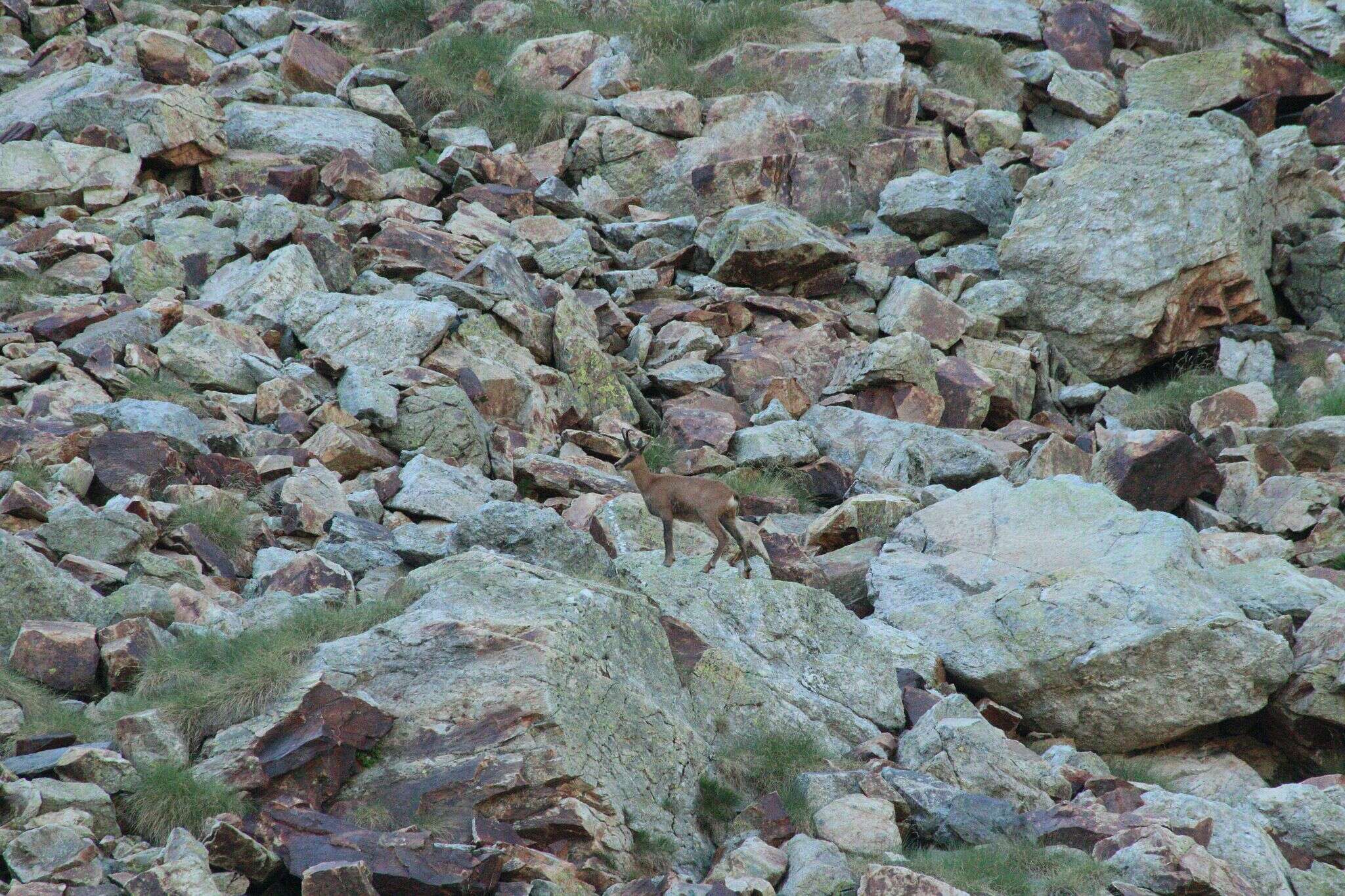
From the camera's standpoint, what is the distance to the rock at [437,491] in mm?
10625

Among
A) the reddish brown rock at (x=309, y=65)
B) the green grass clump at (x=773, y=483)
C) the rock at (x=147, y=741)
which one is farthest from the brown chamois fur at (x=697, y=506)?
the reddish brown rock at (x=309, y=65)

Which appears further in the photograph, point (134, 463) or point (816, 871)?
point (134, 463)

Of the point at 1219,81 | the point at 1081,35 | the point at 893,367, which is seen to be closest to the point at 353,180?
the point at 893,367

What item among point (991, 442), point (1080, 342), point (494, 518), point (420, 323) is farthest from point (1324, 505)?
point (420, 323)

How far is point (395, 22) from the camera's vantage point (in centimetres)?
2359

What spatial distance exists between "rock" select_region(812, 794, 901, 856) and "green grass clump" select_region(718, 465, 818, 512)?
5992 mm

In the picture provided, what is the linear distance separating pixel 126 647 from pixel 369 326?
659 centimetres

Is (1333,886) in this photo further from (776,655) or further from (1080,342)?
(1080,342)

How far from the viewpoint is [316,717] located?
252 inches

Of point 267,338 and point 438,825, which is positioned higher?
point 438,825

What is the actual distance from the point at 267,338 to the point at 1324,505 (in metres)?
10.7

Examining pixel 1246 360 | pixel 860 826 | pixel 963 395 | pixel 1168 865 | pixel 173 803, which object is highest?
pixel 173 803

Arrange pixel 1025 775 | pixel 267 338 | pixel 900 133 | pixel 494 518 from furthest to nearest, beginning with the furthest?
pixel 900 133, pixel 267 338, pixel 494 518, pixel 1025 775

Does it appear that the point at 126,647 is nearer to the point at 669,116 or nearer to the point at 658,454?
the point at 658,454
